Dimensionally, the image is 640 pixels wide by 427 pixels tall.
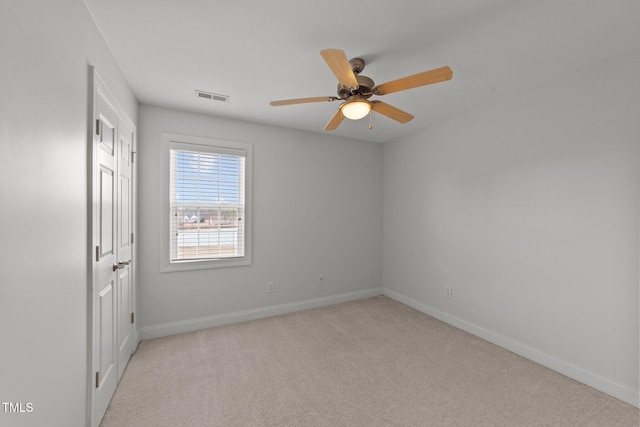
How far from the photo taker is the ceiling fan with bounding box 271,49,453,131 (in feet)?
5.07

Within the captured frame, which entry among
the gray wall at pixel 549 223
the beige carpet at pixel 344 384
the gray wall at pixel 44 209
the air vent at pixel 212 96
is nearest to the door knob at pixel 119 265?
the gray wall at pixel 44 209

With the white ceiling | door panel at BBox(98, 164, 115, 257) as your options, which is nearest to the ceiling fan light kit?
the white ceiling

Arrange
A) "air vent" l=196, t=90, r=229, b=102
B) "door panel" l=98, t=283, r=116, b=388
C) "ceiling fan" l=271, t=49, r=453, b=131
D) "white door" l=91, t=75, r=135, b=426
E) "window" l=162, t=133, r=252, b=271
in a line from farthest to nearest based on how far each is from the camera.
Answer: "window" l=162, t=133, r=252, b=271 → "air vent" l=196, t=90, r=229, b=102 → "door panel" l=98, t=283, r=116, b=388 → "white door" l=91, t=75, r=135, b=426 → "ceiling fan" l=271, t=49, r=453, b=131

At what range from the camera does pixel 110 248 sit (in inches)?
78.7

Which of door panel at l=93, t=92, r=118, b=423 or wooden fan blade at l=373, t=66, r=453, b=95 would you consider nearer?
wooden fan blade at l=373, t=66, r=453, b=95

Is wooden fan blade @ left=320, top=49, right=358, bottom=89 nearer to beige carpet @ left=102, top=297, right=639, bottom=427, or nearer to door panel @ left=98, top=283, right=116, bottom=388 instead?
door panel @ left=98, top=283, right=116, bottom=388

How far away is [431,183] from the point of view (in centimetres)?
369

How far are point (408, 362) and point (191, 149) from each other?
3212mm

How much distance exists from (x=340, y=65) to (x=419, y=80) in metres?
0.50

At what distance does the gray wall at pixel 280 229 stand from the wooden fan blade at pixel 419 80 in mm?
2093

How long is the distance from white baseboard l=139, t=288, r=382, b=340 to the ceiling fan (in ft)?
8.35

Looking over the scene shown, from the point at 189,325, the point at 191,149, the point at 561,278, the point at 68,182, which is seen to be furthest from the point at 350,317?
the point at 68,182

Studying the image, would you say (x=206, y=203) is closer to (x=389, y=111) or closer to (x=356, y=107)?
(x=356, y=107)

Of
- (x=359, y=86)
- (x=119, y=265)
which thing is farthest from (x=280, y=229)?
(x=359, y=86)
